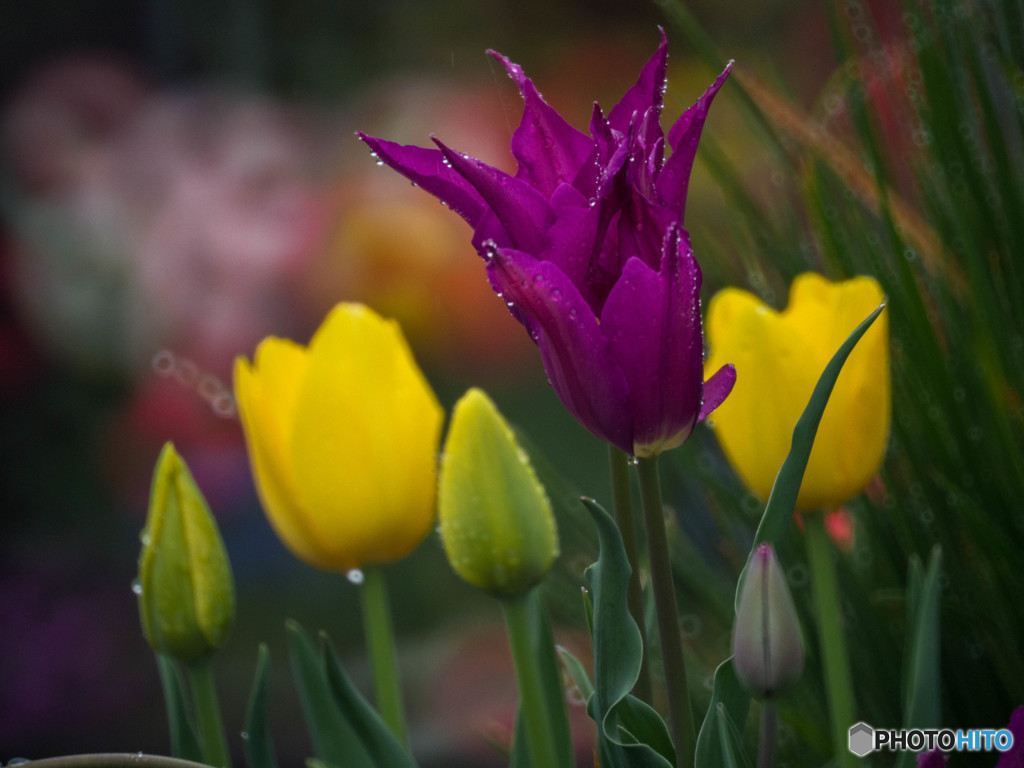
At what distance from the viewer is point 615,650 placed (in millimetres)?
124

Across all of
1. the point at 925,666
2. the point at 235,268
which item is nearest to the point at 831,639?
the point at 925,666

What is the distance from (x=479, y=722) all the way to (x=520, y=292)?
644 mm

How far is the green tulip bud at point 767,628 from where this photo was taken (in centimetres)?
11

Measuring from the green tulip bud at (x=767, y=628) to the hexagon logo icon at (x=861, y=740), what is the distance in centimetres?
4

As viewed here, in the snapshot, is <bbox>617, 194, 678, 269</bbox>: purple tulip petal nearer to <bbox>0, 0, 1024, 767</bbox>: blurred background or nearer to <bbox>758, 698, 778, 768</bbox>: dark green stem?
<bbox>758, 698, 778, 768</bbox>: dark green stem

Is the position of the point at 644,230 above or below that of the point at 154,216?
below

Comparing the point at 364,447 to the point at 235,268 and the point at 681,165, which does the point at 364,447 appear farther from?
the point at 235,268

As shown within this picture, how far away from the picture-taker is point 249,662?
0.72 meters

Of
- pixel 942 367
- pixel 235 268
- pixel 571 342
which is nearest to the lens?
pixel 571 342

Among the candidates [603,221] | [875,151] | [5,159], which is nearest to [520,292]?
[603,221]

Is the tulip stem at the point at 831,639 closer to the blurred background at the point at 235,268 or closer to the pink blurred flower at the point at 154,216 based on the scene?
the blurred background at the point at 235,268

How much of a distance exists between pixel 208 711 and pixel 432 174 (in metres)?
0.09

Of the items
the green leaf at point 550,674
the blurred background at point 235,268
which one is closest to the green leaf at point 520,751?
the green leaf at point 550,674

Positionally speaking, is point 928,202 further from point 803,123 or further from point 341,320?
point 341,320
